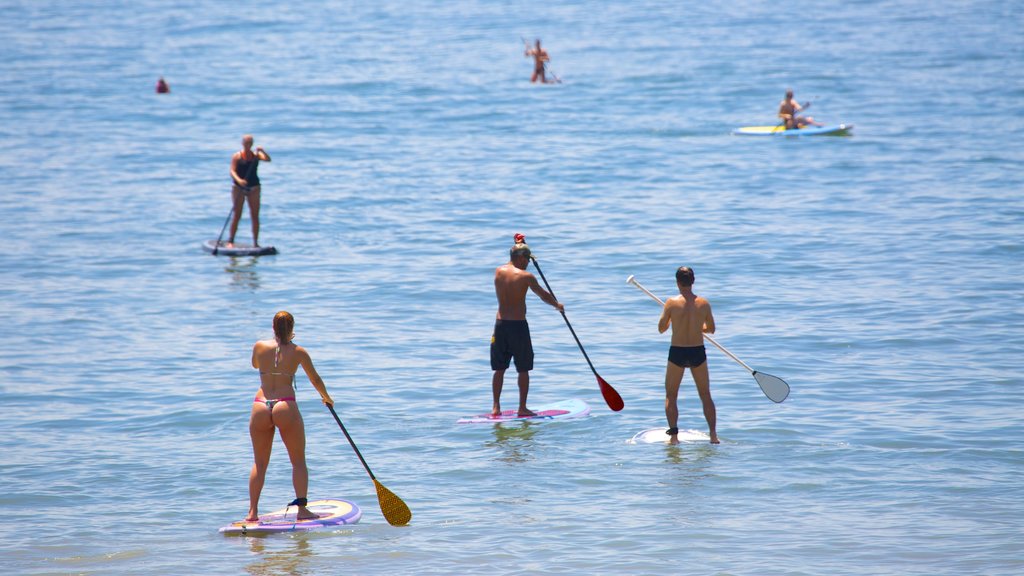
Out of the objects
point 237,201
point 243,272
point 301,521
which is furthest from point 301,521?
point 237,201

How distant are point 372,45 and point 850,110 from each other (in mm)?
28219

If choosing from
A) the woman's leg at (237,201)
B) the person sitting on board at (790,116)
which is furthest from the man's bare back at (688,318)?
the person sitting on board at (790,116)

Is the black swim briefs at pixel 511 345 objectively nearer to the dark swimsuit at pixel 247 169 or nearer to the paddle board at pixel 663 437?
the paddle board at pixel 663 437

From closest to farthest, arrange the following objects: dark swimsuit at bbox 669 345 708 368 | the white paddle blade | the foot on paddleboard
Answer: the foot on paddleboard
dark swimsuit at bbox 669 345 708 368
the white paddle blade

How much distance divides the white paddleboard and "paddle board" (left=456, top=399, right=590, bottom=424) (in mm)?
2917

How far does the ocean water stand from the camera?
11211 millimetres

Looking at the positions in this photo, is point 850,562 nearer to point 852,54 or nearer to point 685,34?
point 852,54

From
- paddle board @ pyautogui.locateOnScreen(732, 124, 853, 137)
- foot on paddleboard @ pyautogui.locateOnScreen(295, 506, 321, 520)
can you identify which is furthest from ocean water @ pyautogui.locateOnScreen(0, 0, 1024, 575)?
paddle board @ pyautogui.locateOnScreen(732, 124, 853, 137)

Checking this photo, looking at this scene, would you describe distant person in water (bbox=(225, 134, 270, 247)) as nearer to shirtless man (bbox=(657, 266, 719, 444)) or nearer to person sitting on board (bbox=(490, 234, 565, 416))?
person sitting on board (bbox=(490, 234, 565, 416))

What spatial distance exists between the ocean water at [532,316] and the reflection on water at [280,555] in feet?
0.11

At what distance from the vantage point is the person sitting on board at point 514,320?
13.7 metres

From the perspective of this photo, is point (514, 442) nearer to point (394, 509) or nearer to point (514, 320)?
point (514, 320)

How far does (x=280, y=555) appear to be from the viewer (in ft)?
34.6

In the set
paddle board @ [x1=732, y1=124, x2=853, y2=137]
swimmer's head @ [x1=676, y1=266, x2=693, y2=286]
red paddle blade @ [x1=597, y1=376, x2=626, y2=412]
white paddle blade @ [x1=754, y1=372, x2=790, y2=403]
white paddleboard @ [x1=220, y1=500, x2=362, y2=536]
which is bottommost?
white paddleboard @ [x1=220, y1=500, x2=362, y2=536]
